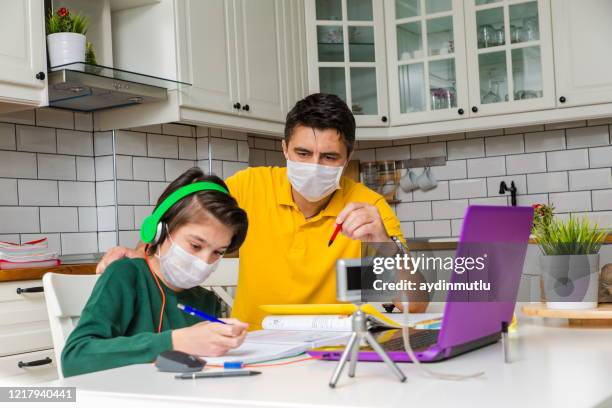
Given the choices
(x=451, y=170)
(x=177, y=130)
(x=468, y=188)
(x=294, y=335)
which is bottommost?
(x=294, y=335)

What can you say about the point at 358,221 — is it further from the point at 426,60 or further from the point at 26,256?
the point at 426,60

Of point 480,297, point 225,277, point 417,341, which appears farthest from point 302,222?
point 480,297

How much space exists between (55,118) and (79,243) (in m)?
0.54

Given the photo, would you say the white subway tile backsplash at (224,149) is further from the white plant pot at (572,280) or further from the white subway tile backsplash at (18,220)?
the white plant pot at (572,280)

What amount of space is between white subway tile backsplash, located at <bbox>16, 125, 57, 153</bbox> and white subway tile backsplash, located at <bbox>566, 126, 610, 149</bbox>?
2.59 m

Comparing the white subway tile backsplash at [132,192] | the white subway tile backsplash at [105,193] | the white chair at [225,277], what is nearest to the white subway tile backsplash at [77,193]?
the white subway tile backsplash at [105,193]

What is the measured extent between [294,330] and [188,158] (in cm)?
234

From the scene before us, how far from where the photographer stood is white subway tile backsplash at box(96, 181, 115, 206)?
3373 millimetres

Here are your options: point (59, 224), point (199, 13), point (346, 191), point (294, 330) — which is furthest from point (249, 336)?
point (199, 13)

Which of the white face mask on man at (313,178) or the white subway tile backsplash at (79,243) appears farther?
the white subway tile backsplash at (79,243)

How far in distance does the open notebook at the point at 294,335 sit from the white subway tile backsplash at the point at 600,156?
8.92ft

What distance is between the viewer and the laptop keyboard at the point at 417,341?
45.1 inches

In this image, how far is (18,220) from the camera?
306cm

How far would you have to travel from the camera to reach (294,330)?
1485 millimetres
